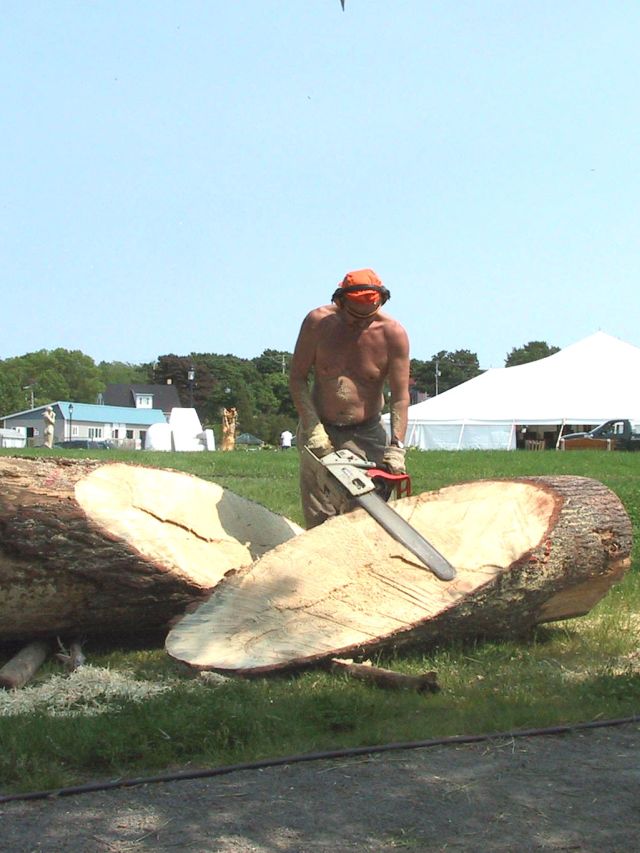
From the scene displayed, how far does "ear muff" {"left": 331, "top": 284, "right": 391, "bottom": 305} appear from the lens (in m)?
5.88

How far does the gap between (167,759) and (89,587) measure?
1946 millimetres

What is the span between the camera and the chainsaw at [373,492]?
531cm

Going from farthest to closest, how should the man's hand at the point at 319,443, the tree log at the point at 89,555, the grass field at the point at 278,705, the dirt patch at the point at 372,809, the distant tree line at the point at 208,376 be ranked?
the distant tree line at the point at 208,376, the man's hand at the point at 319,443, the tree log at the point at 89,555, the grass field at the point at 278,705, the dirt patch at the point at 372,809

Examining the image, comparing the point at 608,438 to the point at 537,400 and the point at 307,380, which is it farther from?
the point at 307,380

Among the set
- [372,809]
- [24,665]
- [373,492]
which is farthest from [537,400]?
[372,809]

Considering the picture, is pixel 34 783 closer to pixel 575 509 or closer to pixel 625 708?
pixel 625 708

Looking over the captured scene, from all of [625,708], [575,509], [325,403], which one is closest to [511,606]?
[575,509]

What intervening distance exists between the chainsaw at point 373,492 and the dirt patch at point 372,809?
1760mm

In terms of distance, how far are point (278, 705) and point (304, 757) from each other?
61 centimetres

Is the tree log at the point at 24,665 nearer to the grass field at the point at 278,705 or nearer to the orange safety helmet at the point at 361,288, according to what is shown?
the grass field at the point at 278,705

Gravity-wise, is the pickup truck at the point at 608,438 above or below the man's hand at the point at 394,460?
above

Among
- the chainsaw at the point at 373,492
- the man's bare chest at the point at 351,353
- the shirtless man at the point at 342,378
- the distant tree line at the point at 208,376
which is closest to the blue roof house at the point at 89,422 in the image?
the distant tree line at the point at 208,376

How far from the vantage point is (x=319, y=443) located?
599 cm

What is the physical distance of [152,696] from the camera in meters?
4.18
